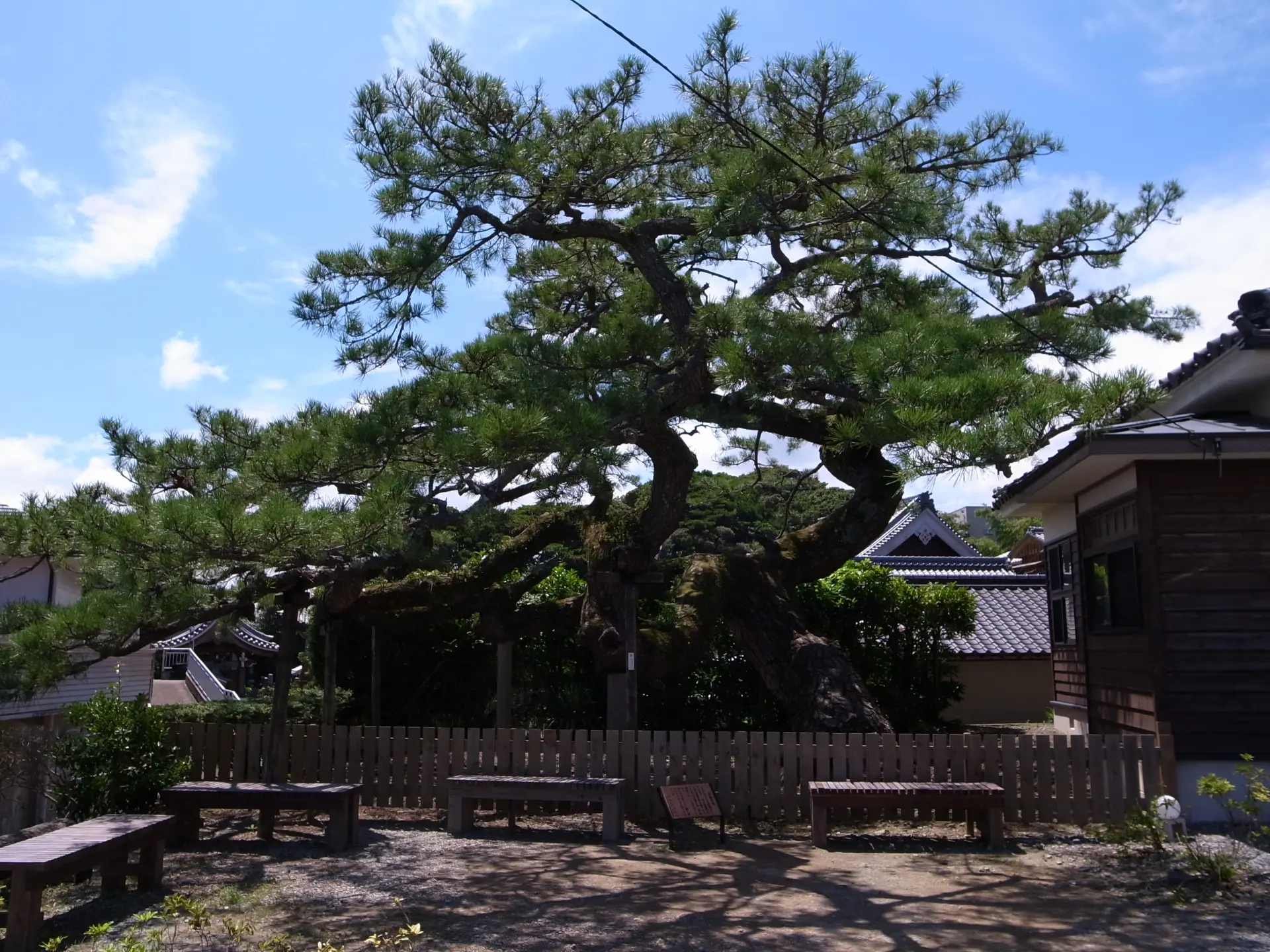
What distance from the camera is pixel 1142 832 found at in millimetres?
8164

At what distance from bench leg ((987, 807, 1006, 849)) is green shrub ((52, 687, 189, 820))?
7331 millimetres

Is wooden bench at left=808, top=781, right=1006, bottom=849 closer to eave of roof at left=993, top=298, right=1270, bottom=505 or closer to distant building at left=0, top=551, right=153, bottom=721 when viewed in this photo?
eave of roof at left=993, top=298, right=1270, bottom=505

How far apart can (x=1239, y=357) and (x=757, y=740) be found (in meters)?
5.53

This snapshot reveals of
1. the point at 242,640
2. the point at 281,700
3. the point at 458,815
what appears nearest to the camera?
the point at 458,815

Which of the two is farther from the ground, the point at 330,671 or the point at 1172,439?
the point at 1172,439

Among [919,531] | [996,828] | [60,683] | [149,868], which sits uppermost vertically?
[919,531]

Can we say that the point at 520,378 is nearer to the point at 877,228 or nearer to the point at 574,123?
the point at 574,123

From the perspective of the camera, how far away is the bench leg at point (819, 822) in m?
9.26

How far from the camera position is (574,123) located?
392 inches

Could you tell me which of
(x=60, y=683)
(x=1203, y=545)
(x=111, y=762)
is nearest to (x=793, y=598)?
(x=1203, y=545)

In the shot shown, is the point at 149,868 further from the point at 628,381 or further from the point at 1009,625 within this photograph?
the point at 1009,625

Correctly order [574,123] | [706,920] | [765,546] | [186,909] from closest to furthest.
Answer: [186,909] < [706,920] < [574,123] < [765,546]

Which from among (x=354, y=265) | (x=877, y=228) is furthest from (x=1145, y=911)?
(x=354, y=265)

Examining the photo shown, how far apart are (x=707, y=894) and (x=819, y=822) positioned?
2099mm
